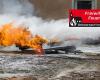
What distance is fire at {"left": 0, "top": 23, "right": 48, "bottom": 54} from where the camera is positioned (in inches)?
662

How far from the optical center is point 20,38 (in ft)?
55.6

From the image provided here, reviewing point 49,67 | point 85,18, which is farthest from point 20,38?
point 49,67

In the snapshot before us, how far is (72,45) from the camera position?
16906 mm

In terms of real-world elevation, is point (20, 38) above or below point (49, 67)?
above

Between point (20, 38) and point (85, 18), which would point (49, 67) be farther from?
point (85, 18)

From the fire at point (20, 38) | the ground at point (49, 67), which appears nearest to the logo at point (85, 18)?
the fire at point (20, 38)

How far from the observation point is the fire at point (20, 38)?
16814mm

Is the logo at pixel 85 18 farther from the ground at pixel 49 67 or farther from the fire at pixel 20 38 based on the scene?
the ground at pixel 49 67

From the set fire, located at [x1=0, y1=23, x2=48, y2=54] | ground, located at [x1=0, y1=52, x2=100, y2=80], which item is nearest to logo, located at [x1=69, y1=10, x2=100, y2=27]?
fire, located at [x1=0, y1=23, x2=48, y2=54]

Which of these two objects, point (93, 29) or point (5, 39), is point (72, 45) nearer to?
point (93, 29)

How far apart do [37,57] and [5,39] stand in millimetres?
2569

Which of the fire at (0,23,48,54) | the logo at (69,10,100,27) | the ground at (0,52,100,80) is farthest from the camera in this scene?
the logo at (69,10,100,27)

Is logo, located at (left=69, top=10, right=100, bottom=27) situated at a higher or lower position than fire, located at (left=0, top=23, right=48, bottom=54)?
higher

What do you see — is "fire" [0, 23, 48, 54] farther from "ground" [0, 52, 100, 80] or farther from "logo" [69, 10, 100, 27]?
"logo" [69, 10, 100, 27]
